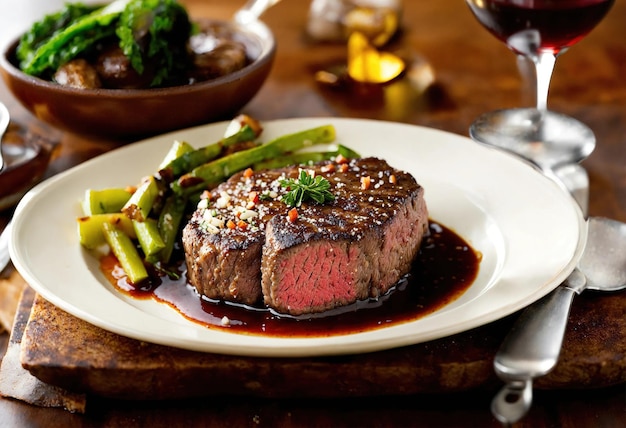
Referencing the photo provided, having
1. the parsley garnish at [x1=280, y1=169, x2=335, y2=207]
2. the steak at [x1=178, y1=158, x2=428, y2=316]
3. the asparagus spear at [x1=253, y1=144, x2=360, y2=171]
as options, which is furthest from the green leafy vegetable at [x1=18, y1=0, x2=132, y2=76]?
the parsley garnish at [x1=280, y1=169, x2=335, y2=207]

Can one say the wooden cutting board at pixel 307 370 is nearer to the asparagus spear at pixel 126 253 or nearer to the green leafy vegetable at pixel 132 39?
the asparagus spear at pixel 126 253

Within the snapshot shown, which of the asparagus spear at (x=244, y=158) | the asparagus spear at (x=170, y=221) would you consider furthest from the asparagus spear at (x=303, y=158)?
the asparagus spear at (x=170, y=221)

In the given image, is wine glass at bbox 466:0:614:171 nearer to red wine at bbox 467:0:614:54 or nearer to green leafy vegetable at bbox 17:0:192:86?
red wine at bbox 467:0:614:54

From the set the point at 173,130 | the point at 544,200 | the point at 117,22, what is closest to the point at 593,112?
the point at 544,200

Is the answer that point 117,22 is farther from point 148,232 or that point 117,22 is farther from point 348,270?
point 348,270

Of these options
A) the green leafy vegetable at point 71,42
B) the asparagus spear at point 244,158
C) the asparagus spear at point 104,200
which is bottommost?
the asparagus spear at point 244,158

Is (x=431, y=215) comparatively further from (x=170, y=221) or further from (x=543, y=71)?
(x=170, y=221)
